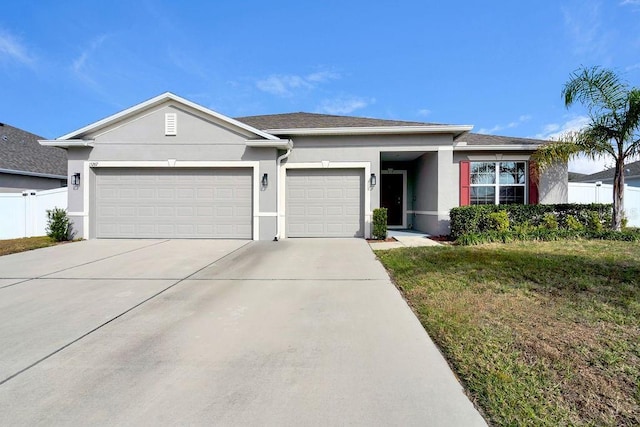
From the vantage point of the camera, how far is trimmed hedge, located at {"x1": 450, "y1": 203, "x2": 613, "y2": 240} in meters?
9.60

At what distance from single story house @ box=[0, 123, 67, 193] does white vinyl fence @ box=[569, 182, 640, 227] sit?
23.6 metres

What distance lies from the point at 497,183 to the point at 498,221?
9.20 feet

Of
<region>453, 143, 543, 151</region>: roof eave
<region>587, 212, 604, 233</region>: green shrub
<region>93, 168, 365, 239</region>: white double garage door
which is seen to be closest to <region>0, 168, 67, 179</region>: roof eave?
<region>93, 168, 365, 239</region>: white double garage door

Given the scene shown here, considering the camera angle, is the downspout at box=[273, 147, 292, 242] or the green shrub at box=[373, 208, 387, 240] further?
the downspout at box=[273, 147, 292, 242]

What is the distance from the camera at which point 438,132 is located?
10750mm

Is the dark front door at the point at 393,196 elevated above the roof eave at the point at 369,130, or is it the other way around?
the roof eave at the point at 369,130

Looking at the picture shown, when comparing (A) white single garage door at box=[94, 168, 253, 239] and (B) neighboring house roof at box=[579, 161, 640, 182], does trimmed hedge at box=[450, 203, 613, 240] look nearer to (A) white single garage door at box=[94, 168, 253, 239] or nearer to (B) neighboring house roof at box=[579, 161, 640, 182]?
(A) white single garage door at box=[94, 168, 253, 239]

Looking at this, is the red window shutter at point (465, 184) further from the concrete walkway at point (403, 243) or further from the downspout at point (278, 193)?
the downspout at point (278, 193)

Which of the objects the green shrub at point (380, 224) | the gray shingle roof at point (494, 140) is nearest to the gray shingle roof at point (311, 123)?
the gray shingle roof at point (494, 140)

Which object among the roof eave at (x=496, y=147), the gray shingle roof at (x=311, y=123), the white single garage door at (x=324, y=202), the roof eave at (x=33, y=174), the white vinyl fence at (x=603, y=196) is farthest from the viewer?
the roof eave at (x=33, y=174)

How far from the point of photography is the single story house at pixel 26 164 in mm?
14156

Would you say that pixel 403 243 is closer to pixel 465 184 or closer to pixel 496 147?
pixel 465 184

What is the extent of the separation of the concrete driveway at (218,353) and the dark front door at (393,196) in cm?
891

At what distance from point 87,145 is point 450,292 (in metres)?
11.6
